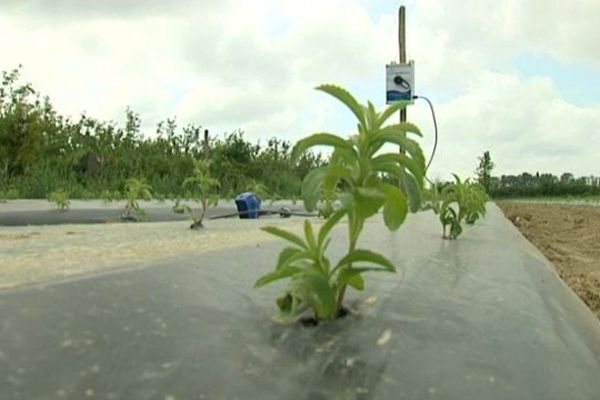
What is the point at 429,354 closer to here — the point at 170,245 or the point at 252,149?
the point at 170,245

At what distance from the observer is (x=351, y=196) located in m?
0.92

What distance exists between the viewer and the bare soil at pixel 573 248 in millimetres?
3106

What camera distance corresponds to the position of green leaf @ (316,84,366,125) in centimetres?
91

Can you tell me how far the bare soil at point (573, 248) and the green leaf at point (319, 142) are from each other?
77.4 inches

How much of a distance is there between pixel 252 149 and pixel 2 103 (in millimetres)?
5497

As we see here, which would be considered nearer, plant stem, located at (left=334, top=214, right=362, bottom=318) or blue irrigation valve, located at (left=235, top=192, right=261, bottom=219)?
plant stem, located at (left=334, top=214, right=362, bottom=318)

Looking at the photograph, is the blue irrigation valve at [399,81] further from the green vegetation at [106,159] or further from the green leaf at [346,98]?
the green leaf at [346,98]

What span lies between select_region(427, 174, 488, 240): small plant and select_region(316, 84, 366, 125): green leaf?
4.85ft

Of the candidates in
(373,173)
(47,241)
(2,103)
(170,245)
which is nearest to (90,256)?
(170,245)

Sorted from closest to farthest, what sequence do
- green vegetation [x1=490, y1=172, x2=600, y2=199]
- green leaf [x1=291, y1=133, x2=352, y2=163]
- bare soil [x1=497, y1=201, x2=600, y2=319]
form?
green leaf [x1=291, y1=133, x2=352, y2=163], bare soil [x1=497, y1=201, x2=600, y2=319], green vegetation [x1=490, y1=172, x2=600, y2=199]

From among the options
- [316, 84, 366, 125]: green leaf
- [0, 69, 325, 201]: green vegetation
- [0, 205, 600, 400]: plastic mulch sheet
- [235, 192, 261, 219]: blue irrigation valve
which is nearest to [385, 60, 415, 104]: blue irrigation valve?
[0, 69, 325, 201]: green vegetation

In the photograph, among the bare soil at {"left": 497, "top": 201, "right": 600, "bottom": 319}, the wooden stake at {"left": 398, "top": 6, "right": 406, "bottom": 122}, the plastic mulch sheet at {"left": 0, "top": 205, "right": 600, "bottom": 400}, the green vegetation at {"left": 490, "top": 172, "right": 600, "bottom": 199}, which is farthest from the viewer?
the green vegetation at {"left": 490, "top": 172, "right": 600, "bottom": 199}

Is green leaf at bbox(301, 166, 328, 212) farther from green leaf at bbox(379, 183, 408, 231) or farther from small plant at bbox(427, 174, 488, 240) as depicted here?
small plant at bbox(427, 174, 488, 240)

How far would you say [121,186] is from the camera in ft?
30.7
